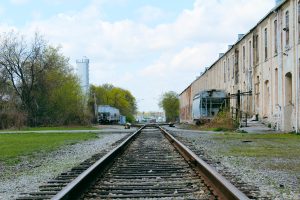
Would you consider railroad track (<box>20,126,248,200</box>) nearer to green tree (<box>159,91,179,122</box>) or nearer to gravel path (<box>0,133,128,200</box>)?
gravel path (<box>0,133,128,200</box>)

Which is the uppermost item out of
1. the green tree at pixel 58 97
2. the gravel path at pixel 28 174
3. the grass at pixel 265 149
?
the green tree at pixel 58 97

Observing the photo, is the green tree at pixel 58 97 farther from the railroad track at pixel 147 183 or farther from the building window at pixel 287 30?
the railroad track at pixel 147 183

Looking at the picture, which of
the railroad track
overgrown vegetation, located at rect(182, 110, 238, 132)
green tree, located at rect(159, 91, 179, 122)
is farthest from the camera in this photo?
green tree, located at rect(159, 91, 179, 122)

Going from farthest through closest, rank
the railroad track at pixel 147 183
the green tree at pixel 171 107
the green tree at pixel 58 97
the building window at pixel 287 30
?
1. the green tree at pixel 171 107
2. the green tree at pixel 58 97
3. the building window at pixel 287 30
4. the railroad track at pixel 147 183

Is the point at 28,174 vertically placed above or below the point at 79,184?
below

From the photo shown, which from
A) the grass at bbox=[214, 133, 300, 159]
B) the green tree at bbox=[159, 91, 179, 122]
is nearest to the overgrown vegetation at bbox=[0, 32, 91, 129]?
the grass at bbox=[214, 133, 300, 159]

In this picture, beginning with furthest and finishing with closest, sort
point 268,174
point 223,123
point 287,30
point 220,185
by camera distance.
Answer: point 223,123, point 287,30, point 268,174, point 220,185

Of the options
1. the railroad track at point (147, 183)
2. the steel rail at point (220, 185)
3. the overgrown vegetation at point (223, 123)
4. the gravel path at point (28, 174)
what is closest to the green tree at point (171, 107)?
the overgrown vegetation at point (223, 123)

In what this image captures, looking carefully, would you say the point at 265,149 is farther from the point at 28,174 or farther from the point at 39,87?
the point at 39,87

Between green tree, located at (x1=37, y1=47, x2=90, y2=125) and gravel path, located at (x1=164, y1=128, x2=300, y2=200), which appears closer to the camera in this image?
gravel path, located at (x1=164, y1=128, x2=300, y2=200)

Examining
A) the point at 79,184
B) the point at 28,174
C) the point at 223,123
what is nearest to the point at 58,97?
the point at 223,123

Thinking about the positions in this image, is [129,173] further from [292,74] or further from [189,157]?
[292,74]

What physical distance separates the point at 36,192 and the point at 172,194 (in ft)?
5.94

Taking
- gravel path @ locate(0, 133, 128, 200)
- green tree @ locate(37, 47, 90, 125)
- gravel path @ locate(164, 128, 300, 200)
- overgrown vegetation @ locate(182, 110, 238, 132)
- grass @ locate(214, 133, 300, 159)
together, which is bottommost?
gravel path @ locate(0, 133, 128, 200)
